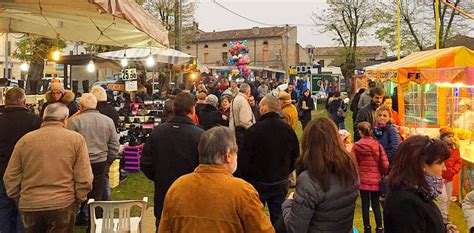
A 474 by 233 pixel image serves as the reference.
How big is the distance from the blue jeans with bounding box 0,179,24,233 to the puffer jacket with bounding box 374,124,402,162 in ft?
14.0

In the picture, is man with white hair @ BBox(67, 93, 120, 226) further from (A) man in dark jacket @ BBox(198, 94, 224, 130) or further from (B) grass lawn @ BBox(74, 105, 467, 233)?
(A) man in dark jacket @ BBox(198, 94, 224, 130)

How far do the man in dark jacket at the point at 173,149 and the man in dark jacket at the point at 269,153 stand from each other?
84 centimetres

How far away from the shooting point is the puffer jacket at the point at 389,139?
Answer: 5570mm

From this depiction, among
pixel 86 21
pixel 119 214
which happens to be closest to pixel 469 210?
pixel 119 214

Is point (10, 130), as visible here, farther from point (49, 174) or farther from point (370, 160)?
A: point (370, 160)

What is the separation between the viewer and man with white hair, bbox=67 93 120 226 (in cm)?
496

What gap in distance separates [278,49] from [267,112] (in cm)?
5568

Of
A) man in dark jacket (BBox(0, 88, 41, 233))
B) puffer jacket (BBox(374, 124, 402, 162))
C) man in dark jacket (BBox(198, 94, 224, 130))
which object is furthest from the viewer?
man in dark jacket (BBox(198, 94, 224, 130))

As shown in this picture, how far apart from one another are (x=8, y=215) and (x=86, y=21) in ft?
7.42

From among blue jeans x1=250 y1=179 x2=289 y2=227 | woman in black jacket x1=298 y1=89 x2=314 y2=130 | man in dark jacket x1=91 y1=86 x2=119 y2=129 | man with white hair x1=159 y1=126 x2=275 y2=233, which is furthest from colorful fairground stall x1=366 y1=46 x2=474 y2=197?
man in dark jacket x1=91 y1=86 x2=119 y2=129

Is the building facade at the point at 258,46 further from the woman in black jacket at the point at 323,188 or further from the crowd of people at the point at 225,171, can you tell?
the woman in black jacket at the point at 323,188

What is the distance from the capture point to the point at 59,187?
142 inches

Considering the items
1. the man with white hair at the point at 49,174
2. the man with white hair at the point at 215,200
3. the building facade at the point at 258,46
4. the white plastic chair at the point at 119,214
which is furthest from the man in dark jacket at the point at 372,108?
the building facade at the point at 258,46

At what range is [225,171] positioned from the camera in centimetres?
233
